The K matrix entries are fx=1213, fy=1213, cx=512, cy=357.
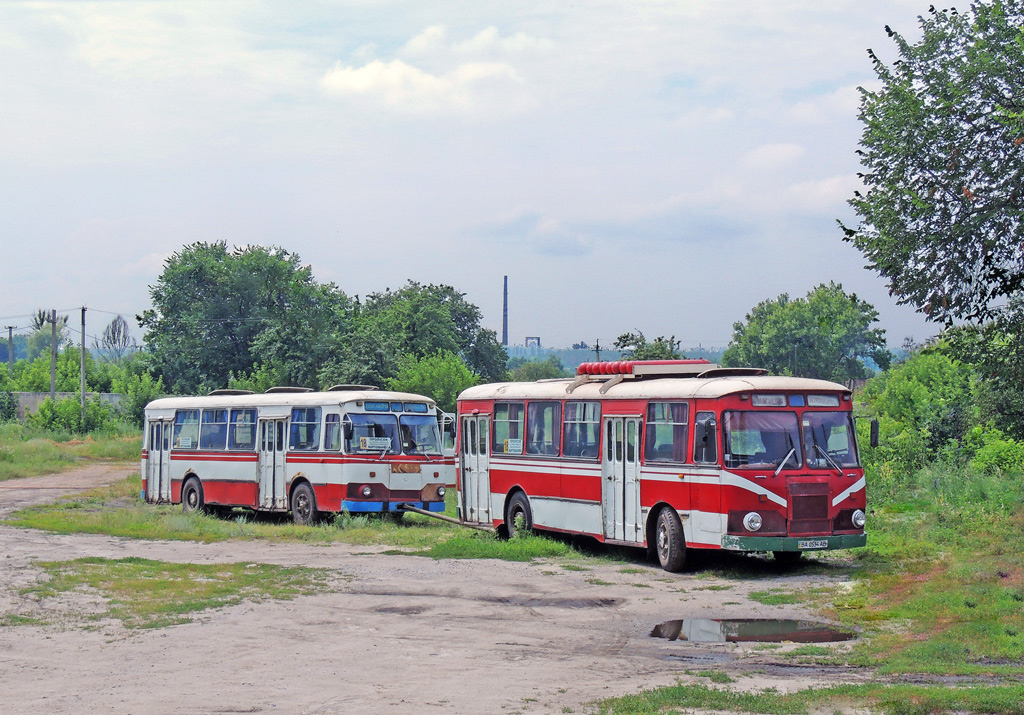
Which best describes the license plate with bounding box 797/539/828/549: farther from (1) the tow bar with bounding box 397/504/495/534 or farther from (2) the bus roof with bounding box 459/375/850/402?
(1) the tow bar with bounding box 397/504/495/534

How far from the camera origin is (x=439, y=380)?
183 ft

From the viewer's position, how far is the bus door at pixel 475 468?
2384 centimetres

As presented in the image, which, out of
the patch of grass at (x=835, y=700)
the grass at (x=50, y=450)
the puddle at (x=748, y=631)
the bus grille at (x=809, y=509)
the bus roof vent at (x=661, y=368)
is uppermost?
the bus roof vent at (x=661, y=368)

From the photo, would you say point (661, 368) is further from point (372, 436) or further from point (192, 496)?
point (192, 496)

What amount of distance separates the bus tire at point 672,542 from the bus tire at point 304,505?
10482mm

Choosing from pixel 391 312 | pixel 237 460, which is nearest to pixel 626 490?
pixel 237 460

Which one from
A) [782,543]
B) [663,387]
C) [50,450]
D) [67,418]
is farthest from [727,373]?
[67,418]

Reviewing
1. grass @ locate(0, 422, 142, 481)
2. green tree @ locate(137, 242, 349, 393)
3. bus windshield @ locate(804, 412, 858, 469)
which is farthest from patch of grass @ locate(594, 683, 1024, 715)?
green tree @ locate(137, 242, 349, 393)

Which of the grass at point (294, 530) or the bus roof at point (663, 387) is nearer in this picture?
the bus roof at point (663, 387)

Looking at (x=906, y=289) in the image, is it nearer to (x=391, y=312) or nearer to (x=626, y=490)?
(x=626, y=490)

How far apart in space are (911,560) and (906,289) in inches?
373

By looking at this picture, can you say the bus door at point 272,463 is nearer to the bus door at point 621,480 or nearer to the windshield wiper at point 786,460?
the bus door at point 621,480

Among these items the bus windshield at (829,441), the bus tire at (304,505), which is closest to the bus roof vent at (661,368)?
the bus windshield at (829,441)

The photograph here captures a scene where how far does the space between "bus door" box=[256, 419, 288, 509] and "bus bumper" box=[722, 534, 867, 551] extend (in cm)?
1360
